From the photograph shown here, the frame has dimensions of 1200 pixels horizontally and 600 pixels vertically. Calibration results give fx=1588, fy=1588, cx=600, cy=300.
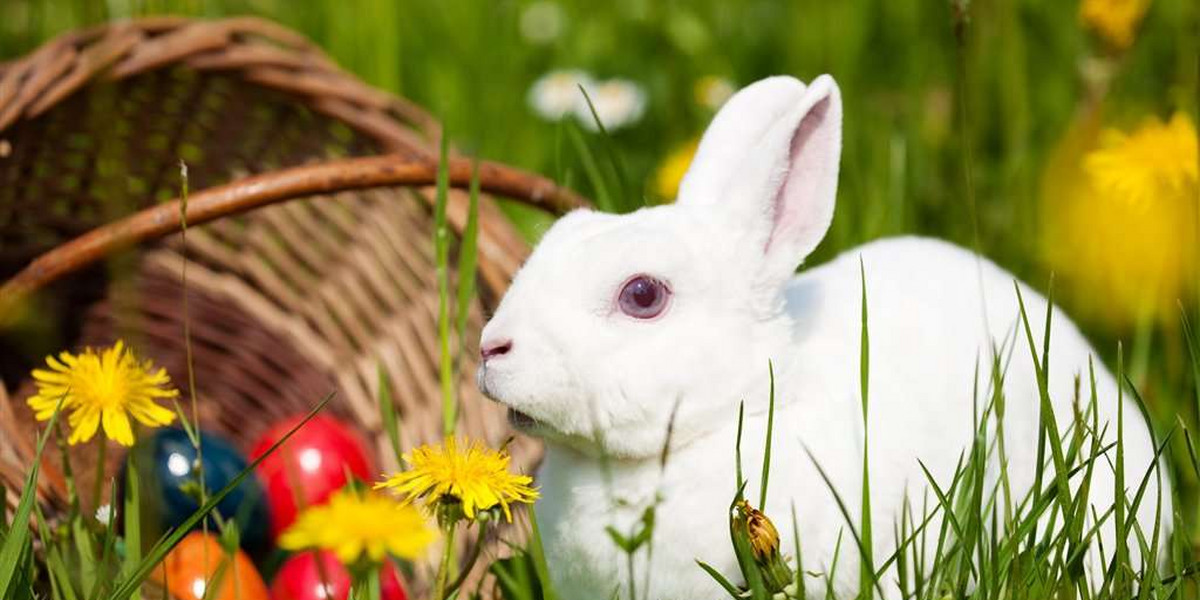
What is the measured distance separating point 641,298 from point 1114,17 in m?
1.31

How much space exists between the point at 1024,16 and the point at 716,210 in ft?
7.10

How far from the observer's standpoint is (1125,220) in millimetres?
2734

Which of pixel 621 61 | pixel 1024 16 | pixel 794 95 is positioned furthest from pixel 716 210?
pixel 1024 16

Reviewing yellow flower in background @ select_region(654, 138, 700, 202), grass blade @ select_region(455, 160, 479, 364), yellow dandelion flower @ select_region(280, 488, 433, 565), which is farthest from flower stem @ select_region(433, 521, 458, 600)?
yellow flower in background @ select_region(654, 138, 700, 202)

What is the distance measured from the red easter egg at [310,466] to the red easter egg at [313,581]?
212 mm

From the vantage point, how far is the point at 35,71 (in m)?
2.36

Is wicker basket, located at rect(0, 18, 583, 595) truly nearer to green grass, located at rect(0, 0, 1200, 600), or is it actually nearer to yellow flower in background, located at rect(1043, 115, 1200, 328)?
green grass, located at rect(0, 0, 1200, 600)

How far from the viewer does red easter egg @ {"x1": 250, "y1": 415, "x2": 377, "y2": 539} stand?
2.64m

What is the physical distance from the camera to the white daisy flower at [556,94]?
3.37 m

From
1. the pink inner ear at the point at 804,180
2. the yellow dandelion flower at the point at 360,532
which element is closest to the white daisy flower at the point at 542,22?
the pink inner ear at the point at 804,180

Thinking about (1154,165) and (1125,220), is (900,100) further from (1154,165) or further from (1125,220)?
(1154,165)

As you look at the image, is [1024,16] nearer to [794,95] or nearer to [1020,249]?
[1020,249]

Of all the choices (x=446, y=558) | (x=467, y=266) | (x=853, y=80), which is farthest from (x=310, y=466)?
(x=853, y=80)

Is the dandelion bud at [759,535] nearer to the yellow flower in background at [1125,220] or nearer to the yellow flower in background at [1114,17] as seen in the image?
the yellow flower in background at [1125,220]
